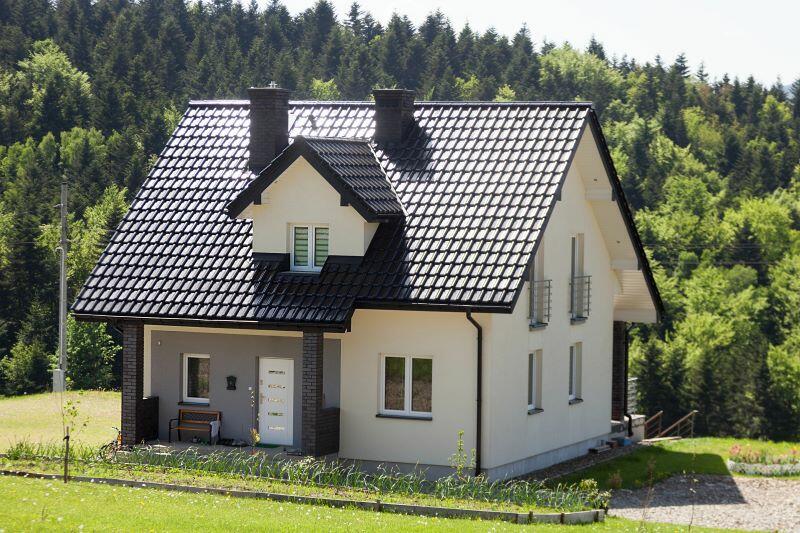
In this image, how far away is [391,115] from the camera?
1132 inches

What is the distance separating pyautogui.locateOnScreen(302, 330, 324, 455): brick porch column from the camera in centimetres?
2464

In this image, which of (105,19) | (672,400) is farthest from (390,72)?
(672,400)

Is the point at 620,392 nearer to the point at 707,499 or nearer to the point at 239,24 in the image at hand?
the point at 707,499

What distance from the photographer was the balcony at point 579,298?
29562 millimetres

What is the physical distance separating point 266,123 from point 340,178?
12.2ft

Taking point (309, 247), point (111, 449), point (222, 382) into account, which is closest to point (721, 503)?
point (309, 247)

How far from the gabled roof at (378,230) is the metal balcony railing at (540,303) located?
227 centimetres

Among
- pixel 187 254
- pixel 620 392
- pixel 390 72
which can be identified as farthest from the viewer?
pixel 390 72

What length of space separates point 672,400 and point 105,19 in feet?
296

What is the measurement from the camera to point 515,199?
84.8 feet

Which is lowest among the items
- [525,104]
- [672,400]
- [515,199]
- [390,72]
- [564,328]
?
[672,400]

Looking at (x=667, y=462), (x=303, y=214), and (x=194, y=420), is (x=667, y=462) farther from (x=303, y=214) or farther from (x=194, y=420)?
(x=194, y=420)

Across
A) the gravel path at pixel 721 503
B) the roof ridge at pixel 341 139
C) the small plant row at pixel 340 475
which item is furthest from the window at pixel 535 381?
the roof ridge at pixel 341 139

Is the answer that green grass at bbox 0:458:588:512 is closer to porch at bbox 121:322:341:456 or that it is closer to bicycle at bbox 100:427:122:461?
bicycle at bbox 100:427:122:461
